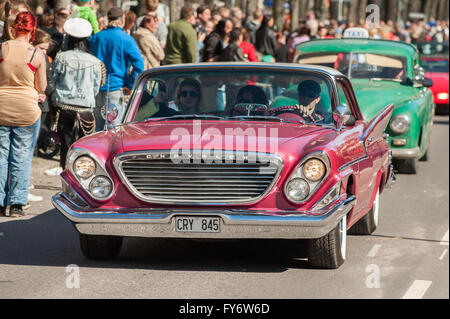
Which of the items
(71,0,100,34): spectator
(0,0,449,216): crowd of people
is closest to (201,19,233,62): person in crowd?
(0,0,449,216): crowd of people

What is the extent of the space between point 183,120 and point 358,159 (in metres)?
1.39

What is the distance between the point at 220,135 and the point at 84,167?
991 mm

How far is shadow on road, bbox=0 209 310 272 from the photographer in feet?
24.5

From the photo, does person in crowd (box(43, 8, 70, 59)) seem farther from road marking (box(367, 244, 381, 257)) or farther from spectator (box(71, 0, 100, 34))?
road marking (box(367, 244, 381, 257))

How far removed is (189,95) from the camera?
8.24 meters

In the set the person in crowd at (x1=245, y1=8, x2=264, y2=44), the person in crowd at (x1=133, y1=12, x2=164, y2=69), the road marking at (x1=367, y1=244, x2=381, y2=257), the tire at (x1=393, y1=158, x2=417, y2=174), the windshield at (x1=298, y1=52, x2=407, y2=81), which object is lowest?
the tire at (x1=393, y1=158, x2=417, y2=174)

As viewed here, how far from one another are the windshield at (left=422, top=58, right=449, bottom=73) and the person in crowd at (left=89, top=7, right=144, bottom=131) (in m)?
14.7

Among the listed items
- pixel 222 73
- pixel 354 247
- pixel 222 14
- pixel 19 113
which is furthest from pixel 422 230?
pixel 222 14

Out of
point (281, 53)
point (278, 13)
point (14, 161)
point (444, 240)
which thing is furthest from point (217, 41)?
point (278, 13)

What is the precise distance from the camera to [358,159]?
7789 mm

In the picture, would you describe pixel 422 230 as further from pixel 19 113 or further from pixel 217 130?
pixel 19 113

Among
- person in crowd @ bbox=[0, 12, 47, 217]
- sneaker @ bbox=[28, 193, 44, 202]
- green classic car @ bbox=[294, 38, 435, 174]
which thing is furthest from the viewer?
green classic car @ bbox=[294, 38, 435, 174]

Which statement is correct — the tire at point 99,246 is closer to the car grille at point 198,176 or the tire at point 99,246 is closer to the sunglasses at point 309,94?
the car grille at point 198,176

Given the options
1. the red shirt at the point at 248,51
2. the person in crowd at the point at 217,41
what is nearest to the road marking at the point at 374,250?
the person in crowd at the point at 217,41
